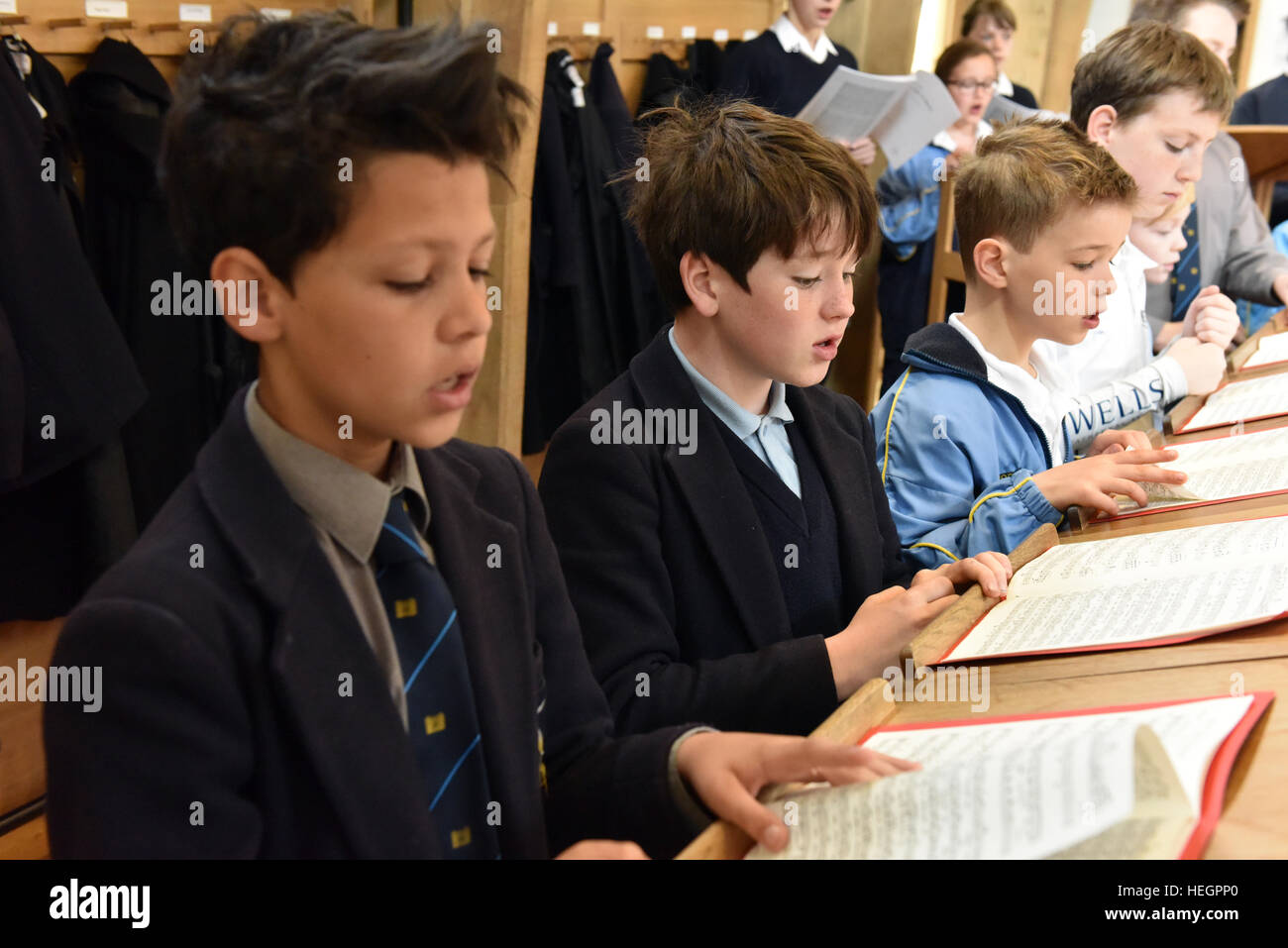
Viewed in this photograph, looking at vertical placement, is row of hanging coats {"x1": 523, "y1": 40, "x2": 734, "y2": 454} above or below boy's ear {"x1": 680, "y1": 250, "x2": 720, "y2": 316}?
above

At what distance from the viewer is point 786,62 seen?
429 cm

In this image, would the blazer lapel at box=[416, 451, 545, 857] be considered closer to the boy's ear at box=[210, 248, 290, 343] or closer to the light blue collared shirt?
the boy's ear at box=[210, 248, 290, 343]

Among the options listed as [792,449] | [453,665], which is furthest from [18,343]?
[453,665]

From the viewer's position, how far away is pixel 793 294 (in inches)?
58.4

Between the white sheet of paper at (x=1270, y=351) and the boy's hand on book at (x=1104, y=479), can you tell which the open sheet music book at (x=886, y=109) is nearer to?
the white sheet of paper at (x=1270, y=351)

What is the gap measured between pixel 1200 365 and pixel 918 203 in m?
2.15

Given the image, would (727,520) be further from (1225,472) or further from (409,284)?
(1225,472)

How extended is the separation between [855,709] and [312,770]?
474 mm

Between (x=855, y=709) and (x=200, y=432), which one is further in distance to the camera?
(x=200, y=432)

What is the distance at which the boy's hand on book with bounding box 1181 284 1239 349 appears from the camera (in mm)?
2539

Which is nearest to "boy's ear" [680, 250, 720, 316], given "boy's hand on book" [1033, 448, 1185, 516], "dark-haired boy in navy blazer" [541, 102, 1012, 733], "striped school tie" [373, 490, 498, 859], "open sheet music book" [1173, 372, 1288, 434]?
"dark-haired boy in navy blazer" [541, 102, 1012, 733]

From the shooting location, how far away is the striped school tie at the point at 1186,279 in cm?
317

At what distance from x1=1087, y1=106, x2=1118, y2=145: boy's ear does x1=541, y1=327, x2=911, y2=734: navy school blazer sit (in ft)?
4.79
